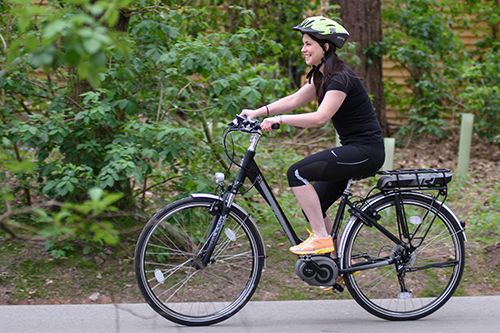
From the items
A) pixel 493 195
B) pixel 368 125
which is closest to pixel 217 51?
pixel 368 125

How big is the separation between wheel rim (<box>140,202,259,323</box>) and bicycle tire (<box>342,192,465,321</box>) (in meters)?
0.70

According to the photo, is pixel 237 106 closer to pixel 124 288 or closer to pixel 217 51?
pixel 217 51

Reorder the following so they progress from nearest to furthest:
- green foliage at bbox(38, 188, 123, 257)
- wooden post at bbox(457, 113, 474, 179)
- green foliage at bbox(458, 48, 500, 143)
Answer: green foliage at bbox(38, 188, 123, 257) < wooden post at bbox(457, 113, 474, 179) < green foliage at bbox(458, 48, 500, 143)

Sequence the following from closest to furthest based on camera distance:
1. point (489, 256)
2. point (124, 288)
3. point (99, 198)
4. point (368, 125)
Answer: point (99, 198)
point (368, 125)
point (124, 288)
point (489, 256)

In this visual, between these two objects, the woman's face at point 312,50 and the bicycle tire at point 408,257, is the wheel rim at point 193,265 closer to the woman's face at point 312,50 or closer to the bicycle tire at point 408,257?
the bicycle tire at point 408,257

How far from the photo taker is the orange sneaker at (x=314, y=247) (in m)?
5.60

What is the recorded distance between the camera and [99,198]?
10.1 feet

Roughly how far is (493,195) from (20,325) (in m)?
5.02

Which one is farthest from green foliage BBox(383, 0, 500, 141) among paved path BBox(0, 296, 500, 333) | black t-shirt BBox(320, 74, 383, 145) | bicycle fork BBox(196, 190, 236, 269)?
bicycle fork BBox(196, 190, 236, 269)

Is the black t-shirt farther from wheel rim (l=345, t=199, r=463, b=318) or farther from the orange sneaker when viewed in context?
the orange sneaker

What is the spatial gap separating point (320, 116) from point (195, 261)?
128 cm

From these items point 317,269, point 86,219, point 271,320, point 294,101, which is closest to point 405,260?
point 317,269

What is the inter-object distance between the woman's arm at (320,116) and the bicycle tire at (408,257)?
0.76 metres

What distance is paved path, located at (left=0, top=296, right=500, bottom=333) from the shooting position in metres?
5.60
